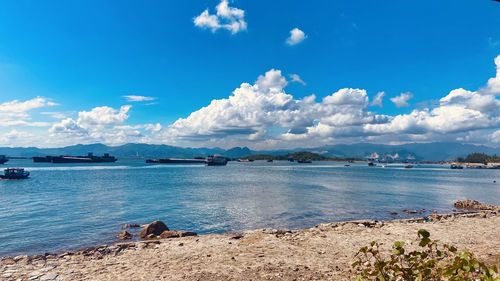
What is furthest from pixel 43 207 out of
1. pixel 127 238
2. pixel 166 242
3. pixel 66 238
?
pixel 166 242

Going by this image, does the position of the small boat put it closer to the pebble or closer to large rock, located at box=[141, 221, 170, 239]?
large rock, located at box=[141, 221, 170, 239]

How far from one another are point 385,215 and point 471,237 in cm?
1769

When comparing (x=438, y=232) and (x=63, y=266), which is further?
(x=438, y=232)

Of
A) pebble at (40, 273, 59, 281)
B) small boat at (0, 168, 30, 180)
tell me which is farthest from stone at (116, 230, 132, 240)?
small boat at (0, 168, 30, 180)

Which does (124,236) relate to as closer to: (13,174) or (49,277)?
(49,277)

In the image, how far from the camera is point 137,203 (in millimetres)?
49906

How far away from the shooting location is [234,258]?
A: 16.4 meters

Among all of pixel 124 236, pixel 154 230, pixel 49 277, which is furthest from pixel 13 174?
pixel 49 277

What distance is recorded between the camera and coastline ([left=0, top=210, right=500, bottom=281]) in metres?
14.2

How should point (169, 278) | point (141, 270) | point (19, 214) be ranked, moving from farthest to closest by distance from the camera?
point (19, 214)
point (141, 270)
point (169, 278)

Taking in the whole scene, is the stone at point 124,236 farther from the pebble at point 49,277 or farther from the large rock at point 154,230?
the pebble at point 49,277

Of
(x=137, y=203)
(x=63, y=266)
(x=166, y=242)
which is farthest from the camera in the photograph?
(x=137, y=203)

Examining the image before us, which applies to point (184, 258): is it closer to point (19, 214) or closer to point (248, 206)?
point (248, 206)

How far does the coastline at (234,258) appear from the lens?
46.5 feet
